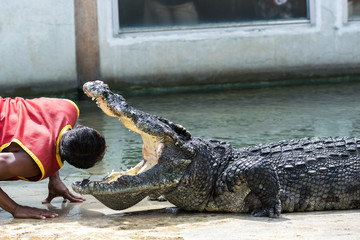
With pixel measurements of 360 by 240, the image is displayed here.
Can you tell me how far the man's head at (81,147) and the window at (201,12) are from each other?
20.2ft

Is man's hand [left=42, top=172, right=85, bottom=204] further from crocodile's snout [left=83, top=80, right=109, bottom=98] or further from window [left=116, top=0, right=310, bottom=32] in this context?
window [left=116, top=0, right=310, bottom=32]

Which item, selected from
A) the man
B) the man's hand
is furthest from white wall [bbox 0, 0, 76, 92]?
the man

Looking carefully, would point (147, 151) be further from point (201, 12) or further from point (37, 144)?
point (201, 12)

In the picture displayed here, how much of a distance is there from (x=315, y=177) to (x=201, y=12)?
645 centimetres

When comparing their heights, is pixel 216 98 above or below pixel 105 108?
below

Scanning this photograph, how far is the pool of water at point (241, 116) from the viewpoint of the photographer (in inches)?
230

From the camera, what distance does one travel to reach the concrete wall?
29.9ft

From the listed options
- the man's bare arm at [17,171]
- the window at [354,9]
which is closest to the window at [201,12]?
the window at [354,9]

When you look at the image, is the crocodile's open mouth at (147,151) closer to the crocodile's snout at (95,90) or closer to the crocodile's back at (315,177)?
the crocodile's snout at (95,90)

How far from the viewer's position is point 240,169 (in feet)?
12.1

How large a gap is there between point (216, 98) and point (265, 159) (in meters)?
5.01

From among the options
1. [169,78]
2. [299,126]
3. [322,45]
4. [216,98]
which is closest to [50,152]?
[299,126]

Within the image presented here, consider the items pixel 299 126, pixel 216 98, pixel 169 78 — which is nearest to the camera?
pixel 299 126

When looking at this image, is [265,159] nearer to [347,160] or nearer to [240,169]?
[240,169]
